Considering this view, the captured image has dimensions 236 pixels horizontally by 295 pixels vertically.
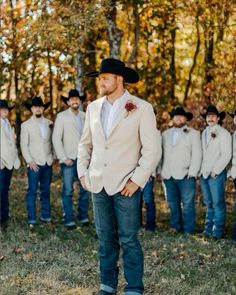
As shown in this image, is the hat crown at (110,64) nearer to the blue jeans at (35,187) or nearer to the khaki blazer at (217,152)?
the khaki blazer at (217,152)

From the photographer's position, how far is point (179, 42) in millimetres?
18797

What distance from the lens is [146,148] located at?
528 centimetres

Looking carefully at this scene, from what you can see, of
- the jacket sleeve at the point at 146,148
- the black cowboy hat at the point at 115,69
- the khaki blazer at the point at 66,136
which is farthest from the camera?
the khaki blazer at the point at 66,136

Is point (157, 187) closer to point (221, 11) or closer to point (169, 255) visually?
point (221, 11)

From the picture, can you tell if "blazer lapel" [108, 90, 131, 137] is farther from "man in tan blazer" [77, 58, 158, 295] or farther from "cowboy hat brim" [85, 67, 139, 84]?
"cowboy hat brim" [85, 67, 139, 84]

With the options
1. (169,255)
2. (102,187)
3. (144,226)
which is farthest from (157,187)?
(102,187)

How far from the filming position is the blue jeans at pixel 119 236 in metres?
5.34

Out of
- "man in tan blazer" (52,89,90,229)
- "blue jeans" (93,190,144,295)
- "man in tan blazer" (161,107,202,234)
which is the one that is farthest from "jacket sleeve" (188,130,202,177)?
"blue jeans" (93,190,144,295)

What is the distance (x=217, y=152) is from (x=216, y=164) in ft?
0.61

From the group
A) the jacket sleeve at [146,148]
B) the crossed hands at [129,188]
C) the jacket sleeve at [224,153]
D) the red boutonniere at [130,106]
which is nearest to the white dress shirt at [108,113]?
the red boutonniere at [130,106]

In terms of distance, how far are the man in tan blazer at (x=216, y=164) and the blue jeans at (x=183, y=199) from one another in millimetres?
257

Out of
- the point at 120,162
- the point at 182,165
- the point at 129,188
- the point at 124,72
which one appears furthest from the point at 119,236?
the point at 182,165

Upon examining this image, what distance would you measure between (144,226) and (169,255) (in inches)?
87.5

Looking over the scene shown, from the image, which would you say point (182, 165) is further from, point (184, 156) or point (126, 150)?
point (126, 150)
